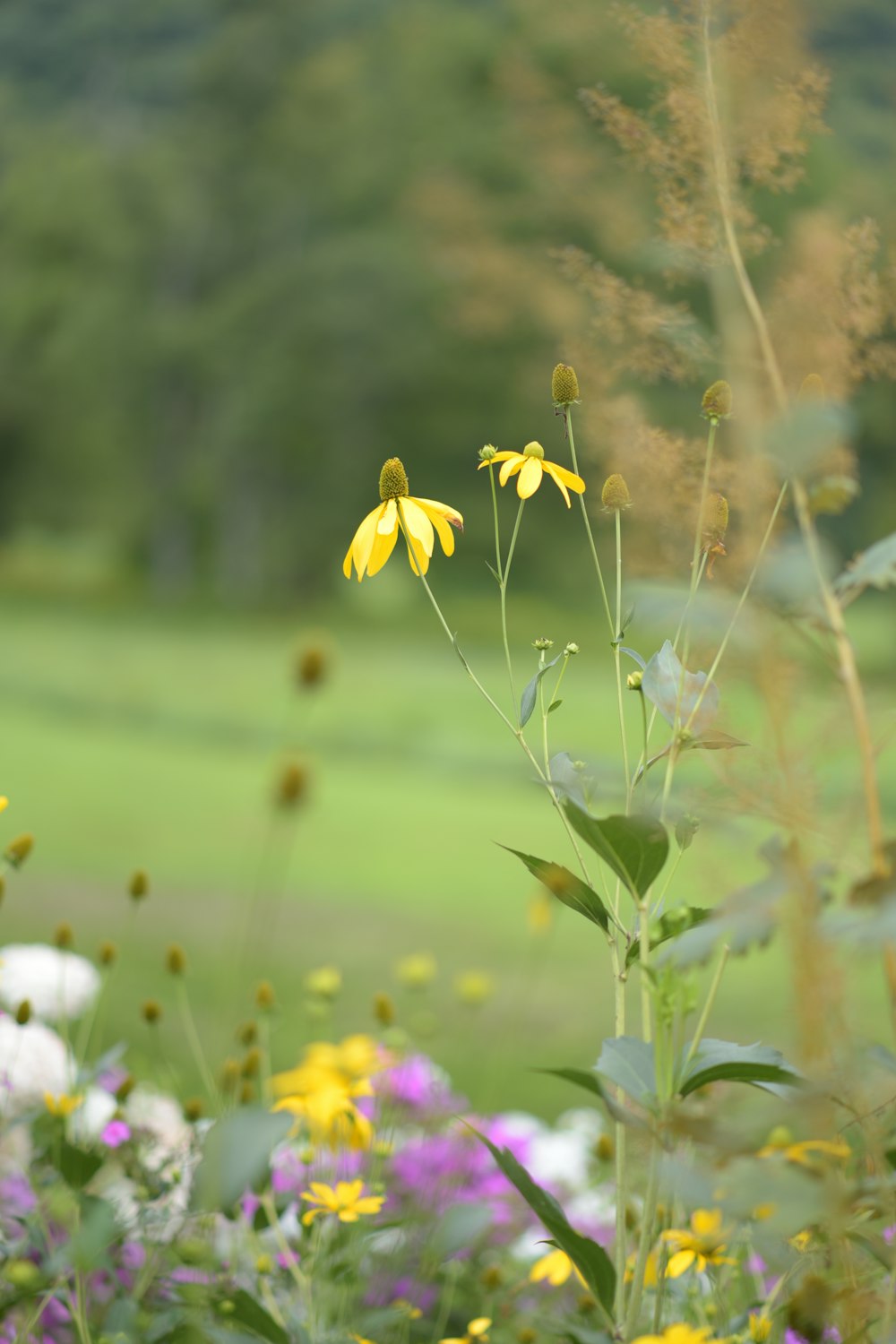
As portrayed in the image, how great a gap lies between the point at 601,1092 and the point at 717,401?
0.96ft

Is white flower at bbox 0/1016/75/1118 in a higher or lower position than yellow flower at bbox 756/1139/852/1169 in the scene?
lower

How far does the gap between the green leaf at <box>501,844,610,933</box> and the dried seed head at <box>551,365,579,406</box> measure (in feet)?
0.64

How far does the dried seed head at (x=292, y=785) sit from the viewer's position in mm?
579

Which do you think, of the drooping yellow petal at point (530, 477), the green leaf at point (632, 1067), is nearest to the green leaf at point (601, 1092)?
the green leaf at point (632, 1067)

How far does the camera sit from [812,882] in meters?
0.51

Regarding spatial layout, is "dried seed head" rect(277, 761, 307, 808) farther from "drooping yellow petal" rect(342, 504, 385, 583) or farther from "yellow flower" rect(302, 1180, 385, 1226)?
Result: "yellow flower" rect(302, 1180, 385, 1226)

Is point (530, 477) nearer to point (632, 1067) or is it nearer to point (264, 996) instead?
point (632, 1067)

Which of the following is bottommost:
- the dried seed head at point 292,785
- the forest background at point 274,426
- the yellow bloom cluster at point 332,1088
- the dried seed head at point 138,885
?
the yellow bloom cluster at point 332,1088

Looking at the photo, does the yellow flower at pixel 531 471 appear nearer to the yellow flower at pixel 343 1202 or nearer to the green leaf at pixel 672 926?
the green leaf at pixel 672 926

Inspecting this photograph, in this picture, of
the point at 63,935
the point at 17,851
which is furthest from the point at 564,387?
the point at 63,935

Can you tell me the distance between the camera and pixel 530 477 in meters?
0.61

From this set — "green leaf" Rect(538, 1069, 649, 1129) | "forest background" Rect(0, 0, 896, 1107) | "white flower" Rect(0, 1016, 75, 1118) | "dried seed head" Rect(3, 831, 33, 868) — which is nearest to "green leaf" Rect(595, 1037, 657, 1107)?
"green leaf" Rect(538, 1069, 649, 1129)

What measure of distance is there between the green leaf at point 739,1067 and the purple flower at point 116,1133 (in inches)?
17.9

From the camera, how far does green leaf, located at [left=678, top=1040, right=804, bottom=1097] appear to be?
58 cm
